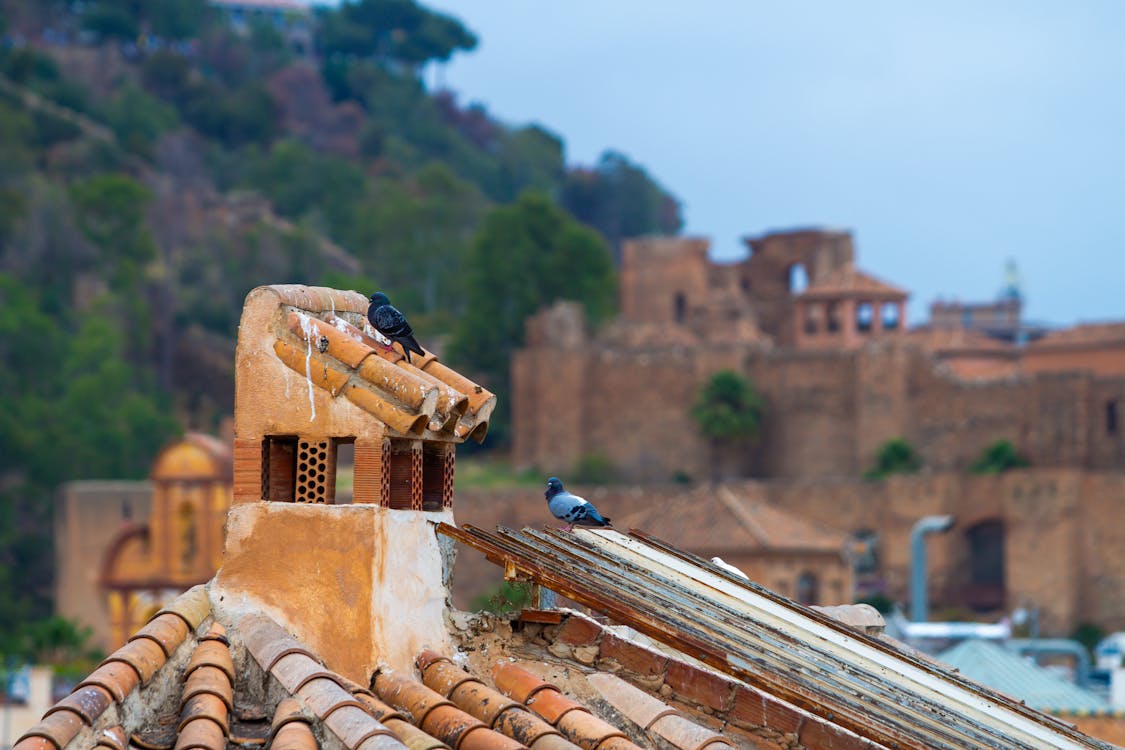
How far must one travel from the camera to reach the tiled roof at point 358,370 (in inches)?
337

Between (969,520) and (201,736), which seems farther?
(969,520)

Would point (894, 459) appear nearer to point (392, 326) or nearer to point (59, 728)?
point (392, 326)

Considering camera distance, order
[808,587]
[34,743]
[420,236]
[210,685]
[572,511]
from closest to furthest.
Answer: [34,743], [210,685], [572,511], [808,587], [420,236]

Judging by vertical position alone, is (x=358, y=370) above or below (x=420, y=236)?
below

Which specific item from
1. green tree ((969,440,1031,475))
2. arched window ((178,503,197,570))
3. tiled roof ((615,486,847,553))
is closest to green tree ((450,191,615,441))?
green tree ((969,440,1031,475))

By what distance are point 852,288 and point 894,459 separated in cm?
758

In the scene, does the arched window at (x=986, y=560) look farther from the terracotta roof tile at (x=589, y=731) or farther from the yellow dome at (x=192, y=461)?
the terracotta roof tile at (x=589, y=731)

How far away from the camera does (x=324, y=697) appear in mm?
7750

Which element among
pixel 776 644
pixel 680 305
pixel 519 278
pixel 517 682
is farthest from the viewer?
pixel 519 278

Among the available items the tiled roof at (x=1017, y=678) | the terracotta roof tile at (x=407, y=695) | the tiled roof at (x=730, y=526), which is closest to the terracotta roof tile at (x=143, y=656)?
the terracotta roof tile at (x=407, y=695)

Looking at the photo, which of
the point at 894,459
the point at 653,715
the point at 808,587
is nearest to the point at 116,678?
the point at 653,715

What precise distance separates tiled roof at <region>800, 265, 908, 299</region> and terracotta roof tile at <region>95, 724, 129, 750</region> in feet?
176

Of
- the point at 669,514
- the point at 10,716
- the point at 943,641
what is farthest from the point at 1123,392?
the point at 10,716

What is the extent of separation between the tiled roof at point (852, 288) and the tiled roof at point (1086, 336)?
3.73 m
